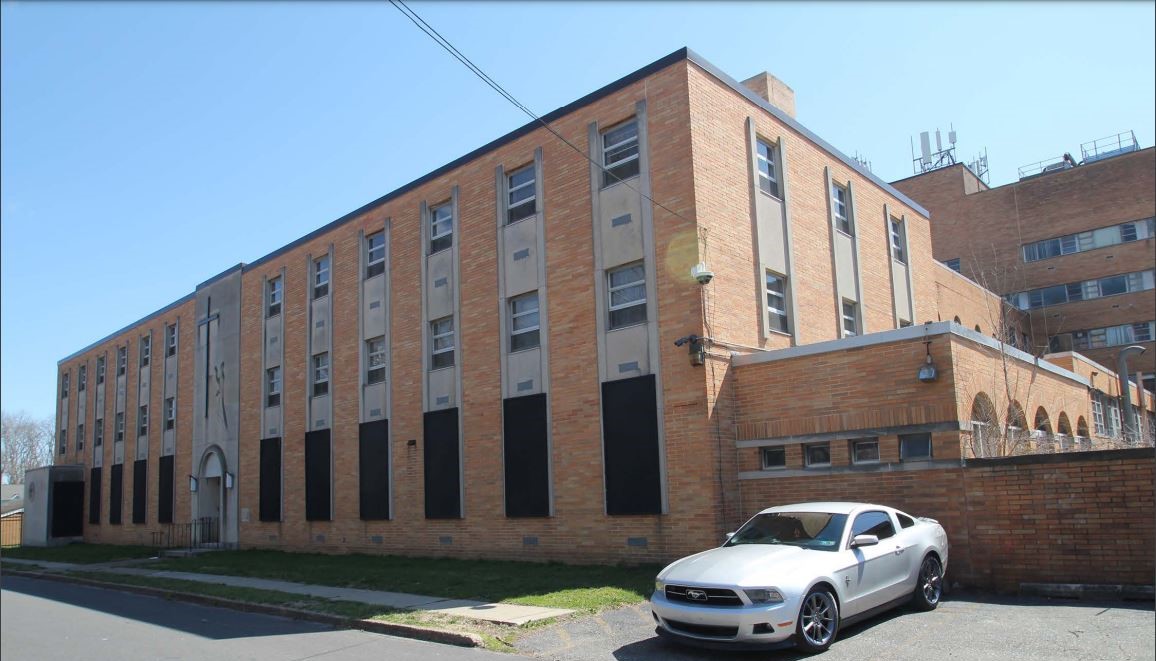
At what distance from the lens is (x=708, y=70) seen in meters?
17.5

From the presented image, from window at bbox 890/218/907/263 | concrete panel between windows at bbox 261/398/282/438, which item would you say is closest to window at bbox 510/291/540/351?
window at bbox 890/218/907/263

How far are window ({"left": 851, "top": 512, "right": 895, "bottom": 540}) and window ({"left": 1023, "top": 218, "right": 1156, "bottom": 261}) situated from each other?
37.3 meters

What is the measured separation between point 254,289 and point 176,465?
30.5 ft

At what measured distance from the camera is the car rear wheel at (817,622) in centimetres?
873

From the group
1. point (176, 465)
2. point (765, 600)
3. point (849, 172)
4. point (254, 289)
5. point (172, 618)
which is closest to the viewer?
point (765, 600)

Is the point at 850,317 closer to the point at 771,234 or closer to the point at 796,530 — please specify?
the point at 771,234

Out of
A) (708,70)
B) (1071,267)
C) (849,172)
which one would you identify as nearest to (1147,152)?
(1071,267)

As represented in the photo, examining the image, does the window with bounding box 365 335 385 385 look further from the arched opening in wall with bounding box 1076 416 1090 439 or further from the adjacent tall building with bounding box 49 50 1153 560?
the arched opening in wall with bounding box 1076 416 1090 439

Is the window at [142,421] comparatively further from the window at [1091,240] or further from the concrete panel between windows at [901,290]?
the window at [1091,240]

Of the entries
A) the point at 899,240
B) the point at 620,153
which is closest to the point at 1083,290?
the point at 899,240

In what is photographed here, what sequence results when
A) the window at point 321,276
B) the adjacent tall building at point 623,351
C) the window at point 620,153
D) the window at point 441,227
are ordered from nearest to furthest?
the adjacent tall building at point 623,351
the window at point 620,153
the window at point 441,227
the window at point 321,276

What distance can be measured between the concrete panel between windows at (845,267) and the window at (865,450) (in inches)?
269

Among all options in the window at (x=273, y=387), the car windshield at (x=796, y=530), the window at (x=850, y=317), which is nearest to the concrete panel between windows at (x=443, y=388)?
the window at (x=273, y=387)

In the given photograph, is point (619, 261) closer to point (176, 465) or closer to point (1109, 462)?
point (1109, 462)
